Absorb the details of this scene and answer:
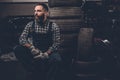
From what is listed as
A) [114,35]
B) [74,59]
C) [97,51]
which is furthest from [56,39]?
[114,35]

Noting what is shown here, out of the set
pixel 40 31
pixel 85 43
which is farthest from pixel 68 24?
pixel 40 31

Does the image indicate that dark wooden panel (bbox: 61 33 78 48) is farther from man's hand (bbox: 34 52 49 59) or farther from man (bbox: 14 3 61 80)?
man's hand (bbox: 34 52 49 59)

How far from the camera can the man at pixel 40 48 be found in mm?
6398

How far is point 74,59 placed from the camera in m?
7.50

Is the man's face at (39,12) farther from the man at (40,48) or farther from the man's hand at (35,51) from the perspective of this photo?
the man's hand at (35,51)

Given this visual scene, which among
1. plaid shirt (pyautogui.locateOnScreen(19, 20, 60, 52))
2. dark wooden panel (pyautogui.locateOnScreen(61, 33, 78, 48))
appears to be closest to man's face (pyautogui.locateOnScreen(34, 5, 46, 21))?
plaid shirt (pyautogui.locateOnScreen(19, 20, 60, 52))

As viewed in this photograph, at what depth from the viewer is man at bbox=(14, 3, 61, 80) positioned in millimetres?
6398

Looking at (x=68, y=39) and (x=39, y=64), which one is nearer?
(x=39, y=64)

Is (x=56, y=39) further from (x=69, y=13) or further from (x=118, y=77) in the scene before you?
(x=118, y=77)

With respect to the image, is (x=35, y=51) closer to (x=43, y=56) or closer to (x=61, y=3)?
(x=43, y=56)

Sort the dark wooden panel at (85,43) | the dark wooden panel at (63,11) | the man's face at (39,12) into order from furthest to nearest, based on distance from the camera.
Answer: the dark wooden panel at (63,11) < the dark wooden panel at (85,43) < the man's face at (39,12)

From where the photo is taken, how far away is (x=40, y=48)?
21.9ft

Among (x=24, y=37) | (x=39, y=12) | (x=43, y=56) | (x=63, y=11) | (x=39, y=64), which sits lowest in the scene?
(x=39, y=64)

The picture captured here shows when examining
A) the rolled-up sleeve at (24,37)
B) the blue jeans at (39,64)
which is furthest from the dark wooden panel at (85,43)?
the rolled-up sleeve at (24,37)
